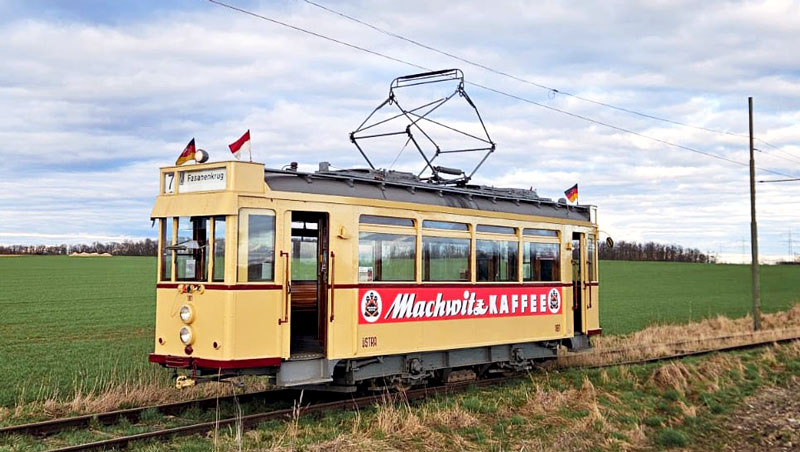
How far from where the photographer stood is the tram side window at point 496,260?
495 inches

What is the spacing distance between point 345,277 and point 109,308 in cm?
2523

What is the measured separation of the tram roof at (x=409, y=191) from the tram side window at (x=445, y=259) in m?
0.58

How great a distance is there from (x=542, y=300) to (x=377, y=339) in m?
4.22

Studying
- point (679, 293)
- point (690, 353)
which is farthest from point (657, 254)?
point (690, 353)

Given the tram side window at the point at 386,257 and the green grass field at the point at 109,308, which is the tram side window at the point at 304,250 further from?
the green grass field at the point at 109,308

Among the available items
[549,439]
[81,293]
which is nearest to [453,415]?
[549,439]

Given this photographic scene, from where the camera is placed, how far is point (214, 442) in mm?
8383

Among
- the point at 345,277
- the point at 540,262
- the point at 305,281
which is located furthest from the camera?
the point at 540,262

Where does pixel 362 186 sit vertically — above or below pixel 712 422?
above

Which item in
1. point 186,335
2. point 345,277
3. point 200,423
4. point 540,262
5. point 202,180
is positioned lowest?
point 200,423

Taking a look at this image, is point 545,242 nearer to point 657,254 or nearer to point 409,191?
point 409,191

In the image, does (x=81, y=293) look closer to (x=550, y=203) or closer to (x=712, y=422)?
(x=550, y=203)

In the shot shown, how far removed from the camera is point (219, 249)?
9.61 m

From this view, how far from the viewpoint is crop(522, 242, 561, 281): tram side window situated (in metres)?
13.6
